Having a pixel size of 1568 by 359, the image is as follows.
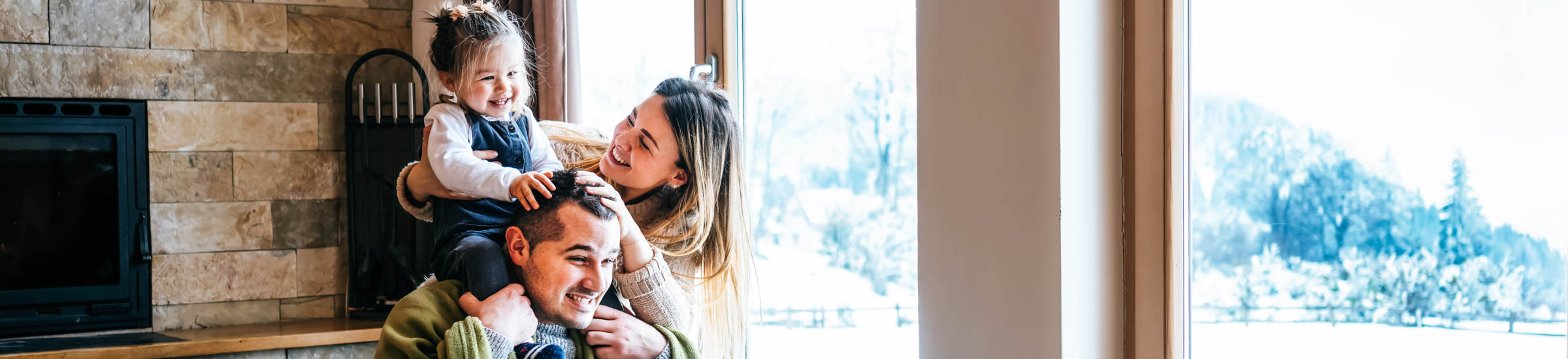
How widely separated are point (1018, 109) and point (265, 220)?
263 centimetres

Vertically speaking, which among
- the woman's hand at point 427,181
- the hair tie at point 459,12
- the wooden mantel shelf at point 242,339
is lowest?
the wooden mantel shelf at point 242,339

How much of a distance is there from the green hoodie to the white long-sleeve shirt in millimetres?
134

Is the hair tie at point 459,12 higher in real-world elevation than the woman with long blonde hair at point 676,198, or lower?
higher

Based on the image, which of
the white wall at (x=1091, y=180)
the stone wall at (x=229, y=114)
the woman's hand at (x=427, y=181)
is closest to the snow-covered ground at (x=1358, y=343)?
the white wall at (x=1091, y=180)

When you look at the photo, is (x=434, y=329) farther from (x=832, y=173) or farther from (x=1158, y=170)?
(x=1158, y=170)

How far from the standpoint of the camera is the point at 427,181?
1.32m

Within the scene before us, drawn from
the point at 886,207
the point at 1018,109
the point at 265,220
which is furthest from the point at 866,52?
the point at 265,220

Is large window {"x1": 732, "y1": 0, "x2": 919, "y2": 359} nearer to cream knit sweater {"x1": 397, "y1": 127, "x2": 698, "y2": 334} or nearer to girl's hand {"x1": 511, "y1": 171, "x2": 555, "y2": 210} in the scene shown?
cream knit sweater {"x1": 397, "y1": 127, "x2": 698, "y2": 334}

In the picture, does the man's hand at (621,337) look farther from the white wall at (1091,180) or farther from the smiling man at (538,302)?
the white wall at (1091,180)

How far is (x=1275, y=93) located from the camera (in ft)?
3.09

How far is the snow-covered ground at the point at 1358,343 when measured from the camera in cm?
75

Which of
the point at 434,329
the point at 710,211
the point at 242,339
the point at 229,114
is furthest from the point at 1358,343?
the point at 229,114

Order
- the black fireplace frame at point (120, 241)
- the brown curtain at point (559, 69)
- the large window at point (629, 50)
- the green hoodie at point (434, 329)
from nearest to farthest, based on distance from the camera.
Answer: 1. the green hoodie at point (434, 329)
2. the brown curtain at point (559, 69)
3. the large window at point (629, 50)
4. the black fireplace frame at point (120, 241)

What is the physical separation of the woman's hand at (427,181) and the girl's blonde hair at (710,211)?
221mm
